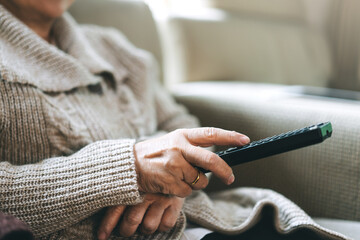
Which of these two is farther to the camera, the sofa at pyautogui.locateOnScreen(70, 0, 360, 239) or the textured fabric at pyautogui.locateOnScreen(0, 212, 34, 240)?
the sofa at pyautogui.locateOnScreen(70, 0, 360, 239)

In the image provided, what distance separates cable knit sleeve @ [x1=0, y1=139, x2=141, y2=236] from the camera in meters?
0.41

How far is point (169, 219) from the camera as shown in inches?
18.8

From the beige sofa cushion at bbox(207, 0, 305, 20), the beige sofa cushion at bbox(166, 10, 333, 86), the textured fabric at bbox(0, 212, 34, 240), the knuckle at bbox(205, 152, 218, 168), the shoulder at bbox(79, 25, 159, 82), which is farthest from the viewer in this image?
the beige sofa cushion at bbox(207, 0, 305, 20)

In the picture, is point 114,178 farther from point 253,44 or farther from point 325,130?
point 253,44

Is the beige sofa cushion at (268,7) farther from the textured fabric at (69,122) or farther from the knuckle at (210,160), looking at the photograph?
the knuckle at (210,160)

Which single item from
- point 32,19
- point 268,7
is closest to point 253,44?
point 268,7

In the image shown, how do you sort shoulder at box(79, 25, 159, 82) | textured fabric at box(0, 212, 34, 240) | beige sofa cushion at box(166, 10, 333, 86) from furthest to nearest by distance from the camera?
beige sofa cushion at box(166, 10, 333, 86) → shoulder at box(79, 25, 159, 82) → textured fabric at box(0, 212, 34, 240)

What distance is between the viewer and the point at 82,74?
23.0 inches

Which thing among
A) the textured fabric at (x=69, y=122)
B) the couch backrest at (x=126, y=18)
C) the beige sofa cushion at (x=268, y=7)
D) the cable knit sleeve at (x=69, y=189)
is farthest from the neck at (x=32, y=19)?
the beige sofa cushion at (x=268, y=7)

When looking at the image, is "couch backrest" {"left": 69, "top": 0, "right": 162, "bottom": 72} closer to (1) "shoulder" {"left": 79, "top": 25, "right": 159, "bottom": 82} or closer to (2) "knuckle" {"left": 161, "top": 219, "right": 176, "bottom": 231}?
(1) "shoulder" {"left": 79, "top": 25, "right": 159, "bottom": 82}

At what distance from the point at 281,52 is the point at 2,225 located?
1.28 m

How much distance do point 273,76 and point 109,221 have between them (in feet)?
3.40

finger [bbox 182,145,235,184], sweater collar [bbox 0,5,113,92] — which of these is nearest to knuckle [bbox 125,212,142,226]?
A: finger [bbox 182,145,235,184]

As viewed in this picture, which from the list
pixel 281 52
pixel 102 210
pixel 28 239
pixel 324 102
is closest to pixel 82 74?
pixel 102 210
